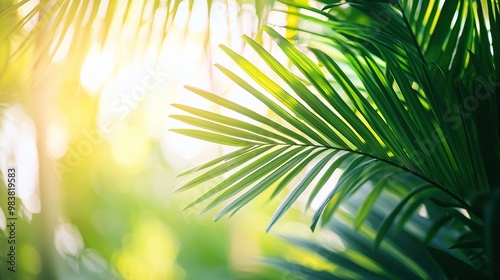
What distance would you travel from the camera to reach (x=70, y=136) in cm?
143

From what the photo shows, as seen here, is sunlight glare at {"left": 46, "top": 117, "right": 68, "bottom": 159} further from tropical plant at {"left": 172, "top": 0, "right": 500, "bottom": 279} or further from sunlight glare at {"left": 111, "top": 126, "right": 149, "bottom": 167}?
tropical plant at {"left": 172, "top": 0, "right": 500, "bottom": 279}

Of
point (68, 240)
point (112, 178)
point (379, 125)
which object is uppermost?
point (379, 125)

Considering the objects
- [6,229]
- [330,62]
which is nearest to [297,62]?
[330,62]

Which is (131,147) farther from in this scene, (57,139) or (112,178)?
(57,139)

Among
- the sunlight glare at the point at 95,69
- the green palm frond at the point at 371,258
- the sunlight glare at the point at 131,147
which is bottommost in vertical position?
the green palm frond at the point at 371,258

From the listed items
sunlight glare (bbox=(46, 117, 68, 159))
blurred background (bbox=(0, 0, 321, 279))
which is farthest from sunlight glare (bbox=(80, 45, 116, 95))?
sunlight glare (bbox=(46, 117, 68, 159))

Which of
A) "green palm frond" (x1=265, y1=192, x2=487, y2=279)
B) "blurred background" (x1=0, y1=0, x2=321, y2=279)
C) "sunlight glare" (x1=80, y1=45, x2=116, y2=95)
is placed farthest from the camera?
"blurred background" (x1=0, y1=0, x2=321, y2=279)

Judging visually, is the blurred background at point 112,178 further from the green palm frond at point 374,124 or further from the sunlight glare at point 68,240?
the green palm frond at point 374,124

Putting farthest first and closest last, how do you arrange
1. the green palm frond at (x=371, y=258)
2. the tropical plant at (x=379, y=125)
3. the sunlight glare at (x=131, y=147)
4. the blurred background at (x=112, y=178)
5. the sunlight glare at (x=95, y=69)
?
the sunlight glare at (x=131, y=147)
the blurred background at (x=112, y=178)
the sunlight glare at (x=95, y=69)
the green palm frond at (x=371, y=258)
the tropical plant at (x=379, y=125)

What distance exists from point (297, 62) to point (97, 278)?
119cm

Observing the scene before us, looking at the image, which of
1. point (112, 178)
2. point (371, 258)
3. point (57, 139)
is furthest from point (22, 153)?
point (371, 258)

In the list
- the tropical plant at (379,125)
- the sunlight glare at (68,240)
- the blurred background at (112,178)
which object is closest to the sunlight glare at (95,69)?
the blurred background at (112,178)

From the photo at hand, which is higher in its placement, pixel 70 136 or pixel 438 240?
pixel 70 136

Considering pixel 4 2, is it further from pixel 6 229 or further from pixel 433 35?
pixel 433 35
